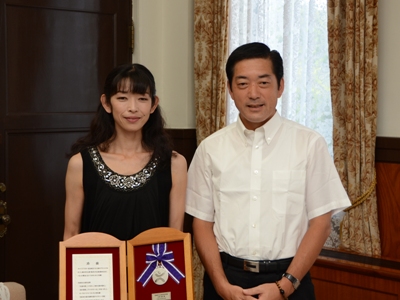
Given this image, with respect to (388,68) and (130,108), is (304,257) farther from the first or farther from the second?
(388,68)

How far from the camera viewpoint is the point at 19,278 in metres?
3.44

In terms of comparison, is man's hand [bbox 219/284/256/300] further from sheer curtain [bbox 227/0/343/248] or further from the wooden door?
the wooden door

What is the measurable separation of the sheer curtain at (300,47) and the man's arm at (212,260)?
149 cm

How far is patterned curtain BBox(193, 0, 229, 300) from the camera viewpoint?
3.90 m

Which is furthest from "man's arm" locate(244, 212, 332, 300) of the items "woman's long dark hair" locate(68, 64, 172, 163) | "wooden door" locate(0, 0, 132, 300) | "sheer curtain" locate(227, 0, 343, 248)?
"wooden door" locate(0, 0, 132, 300)

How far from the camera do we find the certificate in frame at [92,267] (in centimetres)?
189

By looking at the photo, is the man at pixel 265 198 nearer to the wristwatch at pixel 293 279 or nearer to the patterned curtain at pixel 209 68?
the wristwatch at pixel 293 279

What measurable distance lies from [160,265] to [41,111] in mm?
1815

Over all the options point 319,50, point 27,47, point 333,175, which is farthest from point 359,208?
point 27,47

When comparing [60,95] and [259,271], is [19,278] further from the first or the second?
[259,271]

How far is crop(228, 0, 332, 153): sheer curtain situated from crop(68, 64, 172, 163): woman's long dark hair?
1.44 meters

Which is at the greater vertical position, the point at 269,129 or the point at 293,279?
the point at 269,129

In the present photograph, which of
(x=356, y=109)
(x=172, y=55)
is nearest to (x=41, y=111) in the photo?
(x=172, y=55)

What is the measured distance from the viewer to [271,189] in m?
2.13
